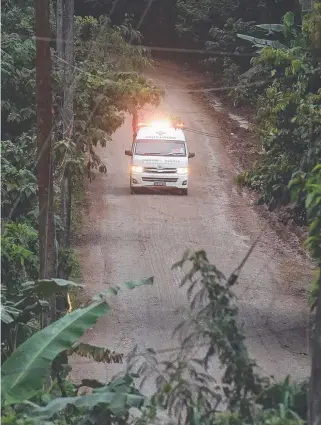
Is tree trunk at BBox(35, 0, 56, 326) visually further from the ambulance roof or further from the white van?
the ambulance roof

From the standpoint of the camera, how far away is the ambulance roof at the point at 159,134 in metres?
25.1

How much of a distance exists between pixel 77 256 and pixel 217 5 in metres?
18.5

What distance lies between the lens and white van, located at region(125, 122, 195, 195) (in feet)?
80.7

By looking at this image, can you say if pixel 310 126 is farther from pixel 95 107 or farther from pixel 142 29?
pixel 142 29

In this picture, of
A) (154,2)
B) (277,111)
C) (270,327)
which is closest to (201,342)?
(277,111)

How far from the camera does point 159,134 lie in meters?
25.2

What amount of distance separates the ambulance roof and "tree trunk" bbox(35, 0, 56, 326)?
13065 mm

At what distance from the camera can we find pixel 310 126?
12820 mm

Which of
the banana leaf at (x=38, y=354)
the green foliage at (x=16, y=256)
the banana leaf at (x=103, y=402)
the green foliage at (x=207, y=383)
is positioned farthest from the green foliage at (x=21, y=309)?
the green foliage at (x=207, y=383)

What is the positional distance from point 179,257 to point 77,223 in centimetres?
418

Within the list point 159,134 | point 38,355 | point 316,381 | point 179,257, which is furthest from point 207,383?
point 159,134

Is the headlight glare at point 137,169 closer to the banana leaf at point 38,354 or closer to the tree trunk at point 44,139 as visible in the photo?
the tree trunk at point 44,139

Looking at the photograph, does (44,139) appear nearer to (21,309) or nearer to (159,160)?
(21,309)

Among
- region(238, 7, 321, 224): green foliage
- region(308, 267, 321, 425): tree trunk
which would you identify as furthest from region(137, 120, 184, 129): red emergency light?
region(308, 267, 321, 425): tree trunk
